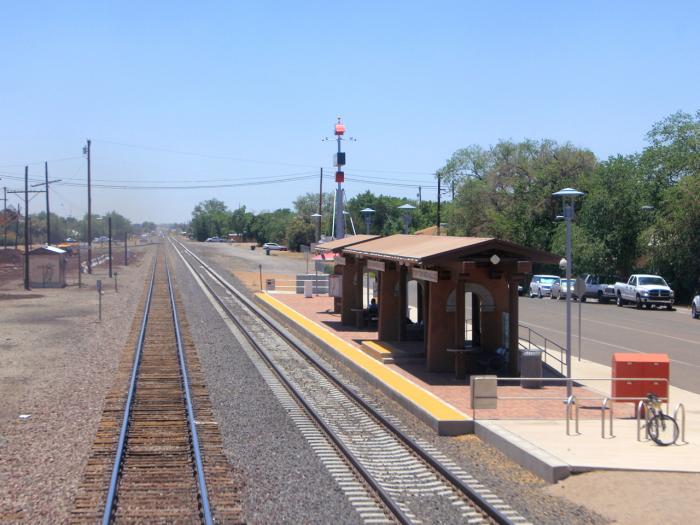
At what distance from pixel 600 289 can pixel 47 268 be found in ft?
109

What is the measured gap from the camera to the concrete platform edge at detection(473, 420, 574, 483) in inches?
439

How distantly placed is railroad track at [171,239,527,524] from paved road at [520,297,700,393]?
635 centimetres

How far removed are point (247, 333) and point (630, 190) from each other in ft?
103

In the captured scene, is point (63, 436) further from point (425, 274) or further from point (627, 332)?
point (627, 332)

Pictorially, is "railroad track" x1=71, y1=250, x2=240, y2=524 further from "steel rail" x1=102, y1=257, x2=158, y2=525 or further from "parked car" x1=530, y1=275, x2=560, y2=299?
"parked car" x1=530, y1=275, x2=560, y2=299

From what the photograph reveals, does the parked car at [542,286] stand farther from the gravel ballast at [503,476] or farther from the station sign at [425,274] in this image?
the gravel ballast at [503,476]

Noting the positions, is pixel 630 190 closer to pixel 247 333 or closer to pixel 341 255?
pixel 341 255

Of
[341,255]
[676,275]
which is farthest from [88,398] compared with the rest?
[676,275]

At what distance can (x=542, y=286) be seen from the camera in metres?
53.8

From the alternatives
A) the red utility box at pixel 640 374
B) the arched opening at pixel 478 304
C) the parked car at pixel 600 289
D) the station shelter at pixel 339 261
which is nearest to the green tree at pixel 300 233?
the parked car at pixel 600 289

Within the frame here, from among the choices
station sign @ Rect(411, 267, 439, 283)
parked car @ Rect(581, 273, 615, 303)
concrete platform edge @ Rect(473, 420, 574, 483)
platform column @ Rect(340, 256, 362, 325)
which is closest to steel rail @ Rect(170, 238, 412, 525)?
concrete platform edge @ Rect(473, 420, 574, 483)

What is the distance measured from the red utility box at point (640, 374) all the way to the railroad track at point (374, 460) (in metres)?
3.86

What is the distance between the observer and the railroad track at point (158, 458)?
9.95 meters

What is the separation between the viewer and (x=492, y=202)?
74938 millimetres
